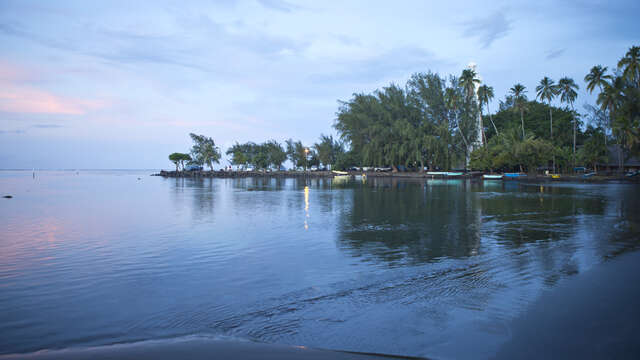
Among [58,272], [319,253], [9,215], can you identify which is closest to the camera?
[58,272]

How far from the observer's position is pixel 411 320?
6016mm

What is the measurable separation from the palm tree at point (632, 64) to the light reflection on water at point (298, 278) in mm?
40891

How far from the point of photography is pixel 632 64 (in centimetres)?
4753

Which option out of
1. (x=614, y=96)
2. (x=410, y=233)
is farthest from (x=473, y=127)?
(x=410, y=233)

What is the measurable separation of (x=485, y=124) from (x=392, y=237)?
77.6 m

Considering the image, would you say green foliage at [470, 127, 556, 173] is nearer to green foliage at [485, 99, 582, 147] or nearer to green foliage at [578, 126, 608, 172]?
green foliage at [578, 126, 608, 172]

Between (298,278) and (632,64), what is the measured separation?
5566cm

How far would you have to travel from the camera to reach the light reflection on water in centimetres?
570

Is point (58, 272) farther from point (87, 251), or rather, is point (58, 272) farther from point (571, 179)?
point (571, 179)

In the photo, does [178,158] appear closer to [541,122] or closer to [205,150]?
[205,150]

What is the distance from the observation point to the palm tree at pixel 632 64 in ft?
156

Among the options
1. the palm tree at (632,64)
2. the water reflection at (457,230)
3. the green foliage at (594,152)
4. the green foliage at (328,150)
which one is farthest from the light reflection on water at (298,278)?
the green foliage at (328,150)

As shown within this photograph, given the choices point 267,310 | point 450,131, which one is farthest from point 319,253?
point 450,131

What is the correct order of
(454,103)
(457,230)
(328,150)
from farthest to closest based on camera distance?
(328,150) < (454,103) < (457,230)
